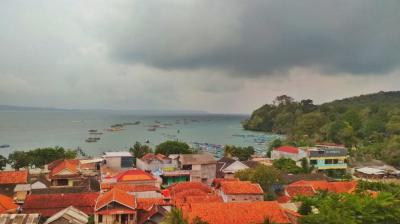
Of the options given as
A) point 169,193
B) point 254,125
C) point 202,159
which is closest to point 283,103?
point 254,125

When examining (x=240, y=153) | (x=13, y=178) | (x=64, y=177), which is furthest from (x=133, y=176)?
(x=240, y=153)

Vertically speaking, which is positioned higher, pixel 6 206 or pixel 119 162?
pixel 119 162

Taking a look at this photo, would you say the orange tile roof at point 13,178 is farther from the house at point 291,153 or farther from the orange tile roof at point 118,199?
the house at point 291,153

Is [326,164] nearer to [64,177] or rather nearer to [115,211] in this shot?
[64,177]

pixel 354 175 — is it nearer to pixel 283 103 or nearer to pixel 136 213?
pixel 136 213

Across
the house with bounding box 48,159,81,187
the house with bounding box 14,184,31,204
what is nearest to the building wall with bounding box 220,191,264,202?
the house with bounding box 14,184,31,204

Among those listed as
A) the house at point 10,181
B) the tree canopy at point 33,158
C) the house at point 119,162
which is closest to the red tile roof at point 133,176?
the house at point 10,181
